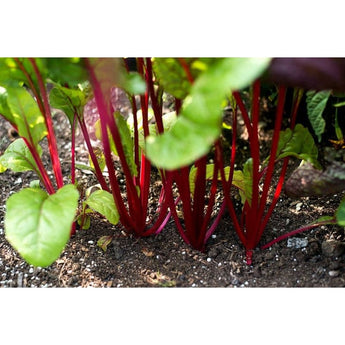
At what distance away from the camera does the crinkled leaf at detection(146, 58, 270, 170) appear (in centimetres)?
85

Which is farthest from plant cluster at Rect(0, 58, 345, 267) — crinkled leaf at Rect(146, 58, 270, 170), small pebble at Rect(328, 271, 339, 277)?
small pebble at Rect(328, 271, 339, 277)

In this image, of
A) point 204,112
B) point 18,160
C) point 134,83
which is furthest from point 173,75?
point 18,160

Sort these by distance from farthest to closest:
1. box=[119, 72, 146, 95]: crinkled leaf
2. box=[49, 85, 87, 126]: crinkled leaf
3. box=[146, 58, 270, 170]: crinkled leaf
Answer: box=[49, 85, 87, 126]: crinkled leaf, box=[119, 72, 146, 95]: crinkled leaf, box=[146, 58, 270, 170]: crinkled leaf

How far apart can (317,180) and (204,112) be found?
1.36ft

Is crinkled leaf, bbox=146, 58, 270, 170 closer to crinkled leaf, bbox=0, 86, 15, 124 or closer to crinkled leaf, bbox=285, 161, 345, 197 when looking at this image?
crinkled leaf, bbox=285, 161, 345, 197

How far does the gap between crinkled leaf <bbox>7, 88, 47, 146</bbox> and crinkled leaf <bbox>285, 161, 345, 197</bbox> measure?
22.1 inches

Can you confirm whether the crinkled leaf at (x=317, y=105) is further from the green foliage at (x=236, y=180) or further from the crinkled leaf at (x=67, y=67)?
the crinkled leaf at (x=67, y=67)

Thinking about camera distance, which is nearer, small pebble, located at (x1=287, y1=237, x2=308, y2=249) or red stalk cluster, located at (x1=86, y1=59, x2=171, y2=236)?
red stalk cluster, located at (x1=86, y1=59, x2=171, y2=236)

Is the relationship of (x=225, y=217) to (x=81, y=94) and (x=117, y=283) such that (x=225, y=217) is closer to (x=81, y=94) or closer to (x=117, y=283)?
(x=117, y=283)

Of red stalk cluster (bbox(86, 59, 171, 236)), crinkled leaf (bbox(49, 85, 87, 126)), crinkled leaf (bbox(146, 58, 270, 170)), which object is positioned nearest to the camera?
crinkled leaf (bbox(146, 58, 270, 170))

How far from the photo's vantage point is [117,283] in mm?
1307

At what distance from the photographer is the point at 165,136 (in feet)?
3.02

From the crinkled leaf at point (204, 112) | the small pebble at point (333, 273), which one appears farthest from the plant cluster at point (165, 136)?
the small pebble at point (333, 273)

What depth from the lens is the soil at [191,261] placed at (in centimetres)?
129
